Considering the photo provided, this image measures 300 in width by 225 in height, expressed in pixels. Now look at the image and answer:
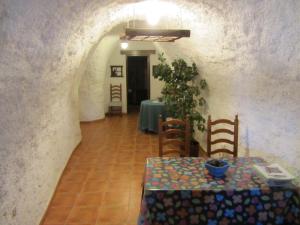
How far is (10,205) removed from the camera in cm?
222

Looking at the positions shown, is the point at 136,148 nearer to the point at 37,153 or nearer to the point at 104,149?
the point at 104,149

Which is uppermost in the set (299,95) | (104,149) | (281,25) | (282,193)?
(281,25)

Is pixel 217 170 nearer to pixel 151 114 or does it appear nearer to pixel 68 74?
pixel 68 74

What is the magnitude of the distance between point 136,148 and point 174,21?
258 cm

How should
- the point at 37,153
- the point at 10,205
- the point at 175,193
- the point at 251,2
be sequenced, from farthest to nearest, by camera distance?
the point at 37,153 → the point at 251,2 → the point at 10,205 → the point at 175,193

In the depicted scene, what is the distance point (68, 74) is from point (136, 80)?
7.09 metres

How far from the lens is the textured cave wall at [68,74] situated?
6.51 ft

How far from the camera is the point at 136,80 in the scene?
10789mm

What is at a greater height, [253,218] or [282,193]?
[282,193]

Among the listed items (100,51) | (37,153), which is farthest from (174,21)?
(100,51)

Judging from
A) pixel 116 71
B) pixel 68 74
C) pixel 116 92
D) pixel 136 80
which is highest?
pixel 116 71

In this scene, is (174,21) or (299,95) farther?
(174,21)

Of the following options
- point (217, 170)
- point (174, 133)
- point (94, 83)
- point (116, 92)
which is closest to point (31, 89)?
point (174, 133)

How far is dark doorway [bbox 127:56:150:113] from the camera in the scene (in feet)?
35.0
